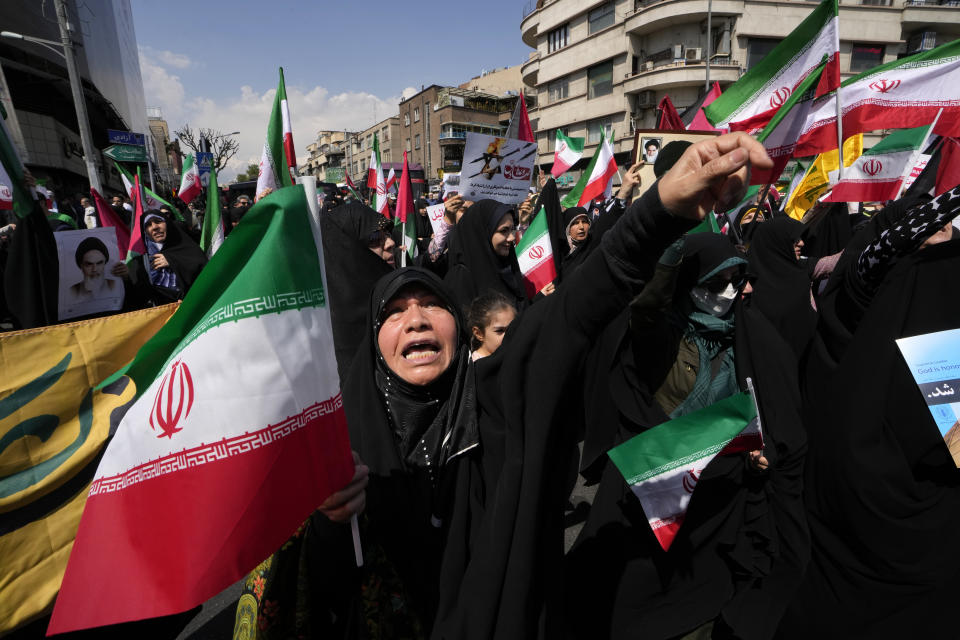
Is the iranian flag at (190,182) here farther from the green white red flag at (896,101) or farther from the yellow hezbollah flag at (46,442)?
the green white red flag at (896,101)

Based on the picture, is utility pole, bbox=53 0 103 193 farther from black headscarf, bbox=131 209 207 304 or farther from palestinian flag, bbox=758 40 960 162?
palestinian flag, bbox=758 40 960 162

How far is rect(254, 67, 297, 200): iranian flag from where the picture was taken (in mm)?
1746

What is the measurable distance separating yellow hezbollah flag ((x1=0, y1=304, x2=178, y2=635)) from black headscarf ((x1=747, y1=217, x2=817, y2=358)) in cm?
416

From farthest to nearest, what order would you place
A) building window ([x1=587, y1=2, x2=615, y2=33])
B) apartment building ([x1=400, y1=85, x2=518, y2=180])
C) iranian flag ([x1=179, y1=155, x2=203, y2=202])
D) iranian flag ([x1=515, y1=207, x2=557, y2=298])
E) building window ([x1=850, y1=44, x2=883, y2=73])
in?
apartment building ([x1=400, y1=85, x2=518, y2=180])
building window ([x1=587, y1=2, x2=615, y2=33])
building window ([x1=850, y1=44, x2=883, y2=73])
iranian flag ([x1=179, y1=155, x2=203, y2=202])
iranian flag ([x1=515, y1=207, x2=557, y2=298])

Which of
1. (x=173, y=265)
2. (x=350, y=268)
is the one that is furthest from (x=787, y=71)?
(x=173, y=265)

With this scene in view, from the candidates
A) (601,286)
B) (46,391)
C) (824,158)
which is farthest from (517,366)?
(824,158)

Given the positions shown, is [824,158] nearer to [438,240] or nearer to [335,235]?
[438,240]

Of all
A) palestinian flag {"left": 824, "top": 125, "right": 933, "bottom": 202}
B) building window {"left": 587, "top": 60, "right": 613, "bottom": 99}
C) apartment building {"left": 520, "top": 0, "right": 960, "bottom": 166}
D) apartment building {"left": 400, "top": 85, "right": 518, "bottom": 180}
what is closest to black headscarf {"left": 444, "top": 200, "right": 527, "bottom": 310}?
palestinian flag {"left": 824, "top": 125, "right": 933, "bottom": 202}

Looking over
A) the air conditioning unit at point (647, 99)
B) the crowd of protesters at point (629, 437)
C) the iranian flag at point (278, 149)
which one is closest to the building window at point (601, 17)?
the air conditioning unit at point (647, 99)

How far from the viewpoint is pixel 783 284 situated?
3977mm

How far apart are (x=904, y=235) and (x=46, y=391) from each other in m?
3.33

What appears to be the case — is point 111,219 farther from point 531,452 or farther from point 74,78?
point 74,78

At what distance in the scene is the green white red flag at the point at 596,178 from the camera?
6.42 meters

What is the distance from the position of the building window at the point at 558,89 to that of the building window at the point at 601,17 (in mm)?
3648
